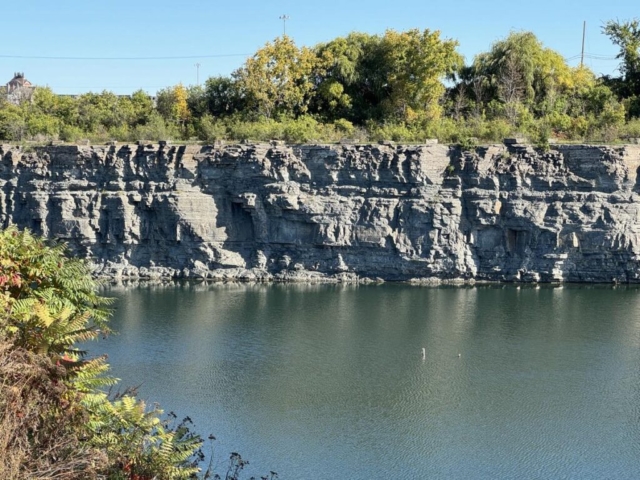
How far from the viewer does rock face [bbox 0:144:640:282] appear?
4234cm

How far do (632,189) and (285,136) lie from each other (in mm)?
17392

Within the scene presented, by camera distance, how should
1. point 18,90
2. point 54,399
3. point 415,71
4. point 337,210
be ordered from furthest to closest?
point 18,90 < point 415,71 < point 337,210 < point 54,399

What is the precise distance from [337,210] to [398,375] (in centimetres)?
1738

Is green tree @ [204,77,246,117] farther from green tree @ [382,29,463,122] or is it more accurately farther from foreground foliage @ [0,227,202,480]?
foreground foliage @ [0,227,202,480]

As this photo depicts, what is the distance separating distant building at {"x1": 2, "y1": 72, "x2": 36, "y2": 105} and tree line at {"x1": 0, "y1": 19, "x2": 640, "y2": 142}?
625cm

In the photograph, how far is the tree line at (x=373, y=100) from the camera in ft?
154

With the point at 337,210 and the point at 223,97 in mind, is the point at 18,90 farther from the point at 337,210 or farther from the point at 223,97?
the point at 337,210

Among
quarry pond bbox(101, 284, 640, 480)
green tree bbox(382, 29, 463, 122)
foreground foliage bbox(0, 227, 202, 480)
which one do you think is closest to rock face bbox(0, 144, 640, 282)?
quarry pond bbox(101, 284, 640, 480)

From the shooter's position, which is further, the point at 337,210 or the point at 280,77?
the point at 280,77

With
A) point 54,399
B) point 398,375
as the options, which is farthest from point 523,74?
point 54,399

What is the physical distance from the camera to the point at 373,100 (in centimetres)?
5166

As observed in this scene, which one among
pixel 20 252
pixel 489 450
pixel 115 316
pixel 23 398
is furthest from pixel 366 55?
pixel 23 398

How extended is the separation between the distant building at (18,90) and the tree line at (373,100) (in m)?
6.25

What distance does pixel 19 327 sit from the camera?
12516 mm
